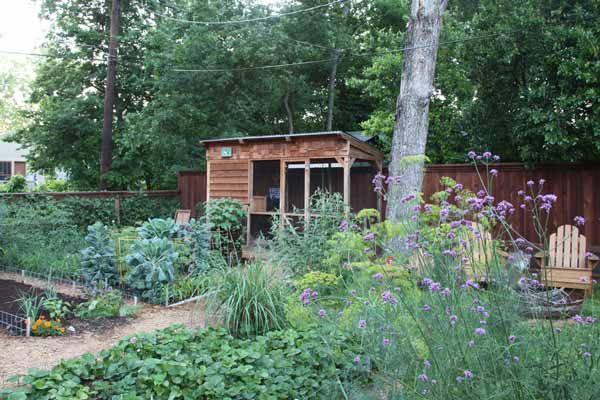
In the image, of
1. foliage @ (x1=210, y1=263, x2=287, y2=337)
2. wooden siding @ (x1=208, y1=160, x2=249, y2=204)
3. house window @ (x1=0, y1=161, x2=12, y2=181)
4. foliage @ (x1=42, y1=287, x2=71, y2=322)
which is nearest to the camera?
foliage @ (x1=210, y1=263, x2=287, y2=337)

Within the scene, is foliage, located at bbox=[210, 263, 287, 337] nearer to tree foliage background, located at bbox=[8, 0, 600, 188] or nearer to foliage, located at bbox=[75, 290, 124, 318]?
foliage, located at bbox=[75, 290, 124, 318]

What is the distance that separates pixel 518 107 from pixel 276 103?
8187 millimetres

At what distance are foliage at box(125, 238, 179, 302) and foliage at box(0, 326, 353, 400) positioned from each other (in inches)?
91.8

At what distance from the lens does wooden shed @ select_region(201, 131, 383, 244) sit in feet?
30.0

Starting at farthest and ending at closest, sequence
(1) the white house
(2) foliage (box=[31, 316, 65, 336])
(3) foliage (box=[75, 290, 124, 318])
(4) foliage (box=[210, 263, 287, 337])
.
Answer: (1) the white house → (3) foliage (box=[75, 290, 124, 318]) → (2) foliage (box=[31, 316, 65, 336]) → (4) foliage (box=[210, 263, 287, 337])

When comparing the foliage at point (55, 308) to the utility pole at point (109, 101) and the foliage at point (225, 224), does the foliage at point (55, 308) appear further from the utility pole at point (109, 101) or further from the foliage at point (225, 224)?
the utility pole at point (109, 101)

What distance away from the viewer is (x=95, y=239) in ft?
19.2

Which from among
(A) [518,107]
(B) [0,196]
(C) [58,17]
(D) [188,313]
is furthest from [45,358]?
(C) [58,17]

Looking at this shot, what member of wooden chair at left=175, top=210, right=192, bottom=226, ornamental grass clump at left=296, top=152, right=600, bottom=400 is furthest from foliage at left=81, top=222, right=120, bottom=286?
wooden chair at left=175, top=210, right=192, bottom=226

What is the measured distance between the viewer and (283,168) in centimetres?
989

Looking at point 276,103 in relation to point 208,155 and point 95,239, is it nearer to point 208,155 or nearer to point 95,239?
point 208,155

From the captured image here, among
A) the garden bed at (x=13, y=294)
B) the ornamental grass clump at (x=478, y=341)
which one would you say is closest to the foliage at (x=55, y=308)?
the garden bed at (x=13, y=294)

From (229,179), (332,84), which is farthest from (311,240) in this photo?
(332,84)

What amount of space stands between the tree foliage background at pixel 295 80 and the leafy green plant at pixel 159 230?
515cm
